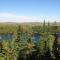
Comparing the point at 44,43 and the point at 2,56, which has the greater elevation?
the point at 44,43

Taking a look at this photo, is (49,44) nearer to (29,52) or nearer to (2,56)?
(29,52)

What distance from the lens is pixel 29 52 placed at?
30.5 m

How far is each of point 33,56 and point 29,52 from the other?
0.99 metres

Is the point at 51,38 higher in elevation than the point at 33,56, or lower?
higher

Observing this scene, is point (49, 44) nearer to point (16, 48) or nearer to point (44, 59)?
point (44, 59)

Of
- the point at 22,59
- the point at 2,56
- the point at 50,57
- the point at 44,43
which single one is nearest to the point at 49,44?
the point at 44,43

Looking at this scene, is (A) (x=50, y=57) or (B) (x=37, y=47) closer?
(A) (x=50, y=57)

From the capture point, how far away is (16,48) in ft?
110

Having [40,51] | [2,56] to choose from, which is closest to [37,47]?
[40,51]

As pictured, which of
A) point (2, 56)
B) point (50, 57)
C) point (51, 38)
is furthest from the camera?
point (51, 38)

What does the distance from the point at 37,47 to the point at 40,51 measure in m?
1.35

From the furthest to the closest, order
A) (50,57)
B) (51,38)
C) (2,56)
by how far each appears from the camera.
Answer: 1. (51,38)
2. (2,56)
3. (50,57)

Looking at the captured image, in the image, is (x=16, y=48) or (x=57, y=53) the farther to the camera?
(x=16, y=48)

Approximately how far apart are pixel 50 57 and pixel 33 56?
2.94 meters
